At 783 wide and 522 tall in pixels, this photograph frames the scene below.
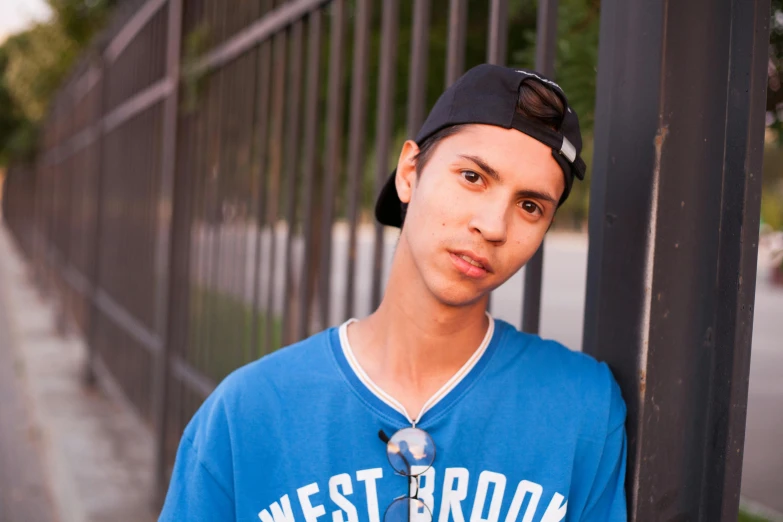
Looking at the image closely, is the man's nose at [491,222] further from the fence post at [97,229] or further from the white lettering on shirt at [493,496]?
the fence post at [97,229]

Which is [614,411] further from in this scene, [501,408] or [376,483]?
[376,483]

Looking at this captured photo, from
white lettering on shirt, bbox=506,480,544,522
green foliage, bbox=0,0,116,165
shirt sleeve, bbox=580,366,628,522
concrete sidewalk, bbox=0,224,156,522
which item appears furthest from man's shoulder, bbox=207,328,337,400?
green foliage, bbox=0,0,116,165

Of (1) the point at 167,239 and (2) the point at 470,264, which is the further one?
(1) the point at 167,239

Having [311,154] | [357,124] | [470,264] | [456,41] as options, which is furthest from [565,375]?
[311,154]

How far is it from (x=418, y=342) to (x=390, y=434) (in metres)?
0.20

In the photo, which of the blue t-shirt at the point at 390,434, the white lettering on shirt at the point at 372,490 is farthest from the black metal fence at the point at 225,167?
the white lettering on shirt at the point at 372,490

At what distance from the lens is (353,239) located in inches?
104

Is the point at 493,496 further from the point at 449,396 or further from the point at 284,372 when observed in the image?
the point at 284,372

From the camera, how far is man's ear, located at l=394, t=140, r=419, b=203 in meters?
1.67

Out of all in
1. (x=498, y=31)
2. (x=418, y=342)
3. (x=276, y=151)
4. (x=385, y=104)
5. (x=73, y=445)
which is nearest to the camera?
(x=418, y=342)

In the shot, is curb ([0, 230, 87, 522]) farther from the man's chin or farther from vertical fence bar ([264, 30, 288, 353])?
the man's chin

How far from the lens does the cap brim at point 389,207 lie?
180cm

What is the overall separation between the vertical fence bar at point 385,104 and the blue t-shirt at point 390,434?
2.72ft

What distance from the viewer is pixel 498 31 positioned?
198 cm
